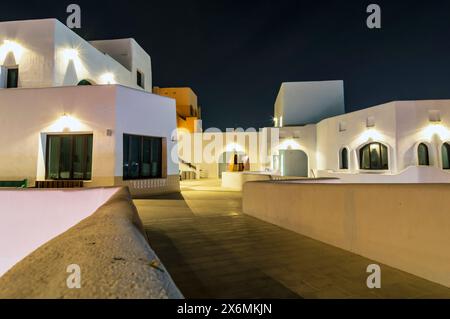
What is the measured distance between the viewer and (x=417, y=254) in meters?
2.71

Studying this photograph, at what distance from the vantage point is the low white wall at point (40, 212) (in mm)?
5586

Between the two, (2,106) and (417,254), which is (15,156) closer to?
(2,106)

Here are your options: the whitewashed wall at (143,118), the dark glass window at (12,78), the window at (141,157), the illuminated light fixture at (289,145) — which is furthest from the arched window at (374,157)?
the dark glass window at (12,78)

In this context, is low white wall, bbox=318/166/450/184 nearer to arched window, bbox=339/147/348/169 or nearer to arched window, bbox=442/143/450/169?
arched window, bbox=442/143/450/169

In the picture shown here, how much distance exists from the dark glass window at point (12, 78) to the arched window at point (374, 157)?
1914 cm

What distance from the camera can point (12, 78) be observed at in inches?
474

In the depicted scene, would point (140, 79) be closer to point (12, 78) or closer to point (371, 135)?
point (12, 78)

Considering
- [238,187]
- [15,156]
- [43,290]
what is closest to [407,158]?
[238,187]

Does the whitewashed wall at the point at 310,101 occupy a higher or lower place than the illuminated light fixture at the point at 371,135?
higher

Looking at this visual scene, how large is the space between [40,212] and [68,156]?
15.5 feet

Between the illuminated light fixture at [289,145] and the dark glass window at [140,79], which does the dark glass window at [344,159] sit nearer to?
the illuminated light fixture at [289,145]

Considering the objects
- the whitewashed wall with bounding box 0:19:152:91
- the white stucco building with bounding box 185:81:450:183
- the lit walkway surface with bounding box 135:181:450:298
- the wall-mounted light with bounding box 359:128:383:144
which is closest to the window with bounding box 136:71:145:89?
the whitewashed wall with bounding box 0:19:152:91
